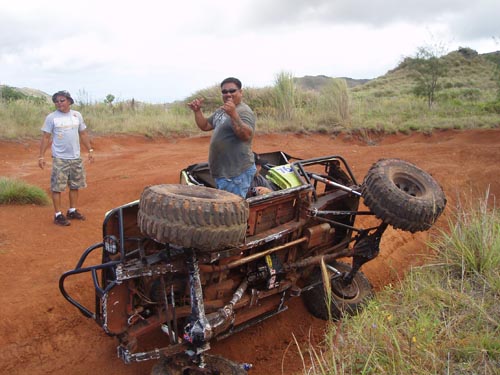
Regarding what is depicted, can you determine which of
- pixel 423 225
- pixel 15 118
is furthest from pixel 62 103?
pixel 15 118

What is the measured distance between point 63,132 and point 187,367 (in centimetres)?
479

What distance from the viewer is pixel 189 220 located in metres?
2.97

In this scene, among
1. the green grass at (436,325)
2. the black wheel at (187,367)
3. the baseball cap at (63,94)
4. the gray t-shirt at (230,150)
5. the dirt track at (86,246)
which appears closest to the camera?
the green grass at (436,325)

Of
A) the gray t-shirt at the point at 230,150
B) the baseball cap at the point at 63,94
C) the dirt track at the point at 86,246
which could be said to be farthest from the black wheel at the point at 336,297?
the baseball cap at the point at 63,94

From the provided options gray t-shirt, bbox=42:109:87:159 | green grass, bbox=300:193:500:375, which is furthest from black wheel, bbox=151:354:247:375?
gray t-shirt, bbox=42:109:87:159

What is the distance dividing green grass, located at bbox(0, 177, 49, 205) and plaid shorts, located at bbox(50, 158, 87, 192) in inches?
44.6

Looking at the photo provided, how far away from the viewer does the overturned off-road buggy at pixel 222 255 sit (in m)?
3.12

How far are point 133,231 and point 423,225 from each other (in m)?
2.58

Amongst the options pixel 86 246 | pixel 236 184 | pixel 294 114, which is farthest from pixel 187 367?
pixel 294 114

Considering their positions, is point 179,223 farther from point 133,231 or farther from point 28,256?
point 28,256

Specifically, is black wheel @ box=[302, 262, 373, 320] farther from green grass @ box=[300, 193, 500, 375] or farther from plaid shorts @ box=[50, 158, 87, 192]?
plaid shorts @ box=[50, 158, 87, 192]

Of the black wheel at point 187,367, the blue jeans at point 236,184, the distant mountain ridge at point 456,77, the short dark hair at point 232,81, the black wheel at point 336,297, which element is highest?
the distant mountain ridge at point 456,77

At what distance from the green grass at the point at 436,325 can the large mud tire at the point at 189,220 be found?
3.17 feet

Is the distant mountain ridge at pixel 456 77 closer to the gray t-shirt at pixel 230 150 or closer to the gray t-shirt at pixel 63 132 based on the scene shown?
the gray t-shirt at pixel 63 132
